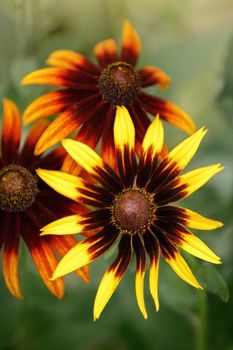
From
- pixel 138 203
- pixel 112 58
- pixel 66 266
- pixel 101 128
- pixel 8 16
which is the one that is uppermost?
pixel 8 16

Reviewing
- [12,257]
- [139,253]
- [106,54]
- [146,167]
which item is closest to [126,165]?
[146,167]

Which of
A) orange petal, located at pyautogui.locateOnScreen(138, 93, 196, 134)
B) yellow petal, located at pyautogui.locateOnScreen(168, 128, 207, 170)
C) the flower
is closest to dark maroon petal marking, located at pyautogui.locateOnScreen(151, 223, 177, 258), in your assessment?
the flower

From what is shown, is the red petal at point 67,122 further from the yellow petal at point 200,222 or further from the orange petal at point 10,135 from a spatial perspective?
the yellow petal at point 200,222

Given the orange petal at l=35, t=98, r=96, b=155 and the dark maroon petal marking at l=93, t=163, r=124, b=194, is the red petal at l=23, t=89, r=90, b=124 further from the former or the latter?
the dark maroon petal marking at l=93, t=163, r=124, b=194

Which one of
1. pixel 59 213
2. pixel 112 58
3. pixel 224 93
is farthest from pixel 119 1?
pixel 59 213

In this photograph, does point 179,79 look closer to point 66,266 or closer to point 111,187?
point 111,187

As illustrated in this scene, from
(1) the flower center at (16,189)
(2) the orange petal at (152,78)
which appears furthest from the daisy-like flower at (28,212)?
(2) the orange petal at (152,78)

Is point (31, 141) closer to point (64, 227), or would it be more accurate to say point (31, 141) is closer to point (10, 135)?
point (10, 135)
